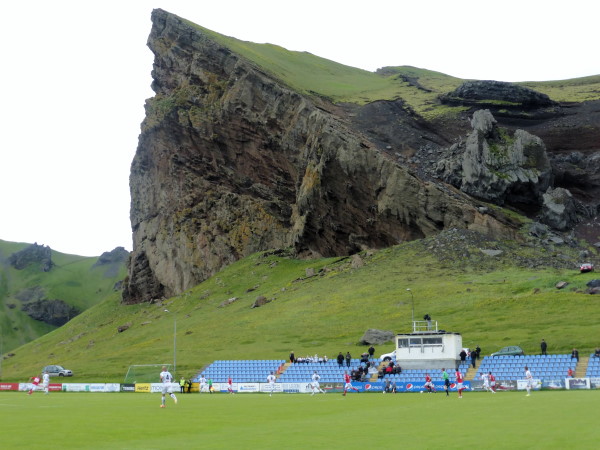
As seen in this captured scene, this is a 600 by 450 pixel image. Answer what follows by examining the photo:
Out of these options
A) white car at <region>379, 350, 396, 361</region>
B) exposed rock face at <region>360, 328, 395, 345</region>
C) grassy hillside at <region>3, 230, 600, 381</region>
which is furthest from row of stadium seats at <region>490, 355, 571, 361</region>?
exposed rock face at <region>360, 328, 395, 345</region>

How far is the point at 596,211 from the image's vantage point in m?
118

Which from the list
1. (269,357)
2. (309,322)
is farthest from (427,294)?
(269,357)

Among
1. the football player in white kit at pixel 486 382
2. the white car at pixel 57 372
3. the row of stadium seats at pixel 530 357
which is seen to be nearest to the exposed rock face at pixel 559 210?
the row of stadium seats at pixel 530 357

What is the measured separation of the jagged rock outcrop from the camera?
118750 millimetres

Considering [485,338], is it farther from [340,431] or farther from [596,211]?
[596,211]

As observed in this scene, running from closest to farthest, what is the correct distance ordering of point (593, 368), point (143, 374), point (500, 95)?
point (593, 368) < point (143, 374) < point (500, 95)

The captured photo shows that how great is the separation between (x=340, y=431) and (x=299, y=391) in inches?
1476

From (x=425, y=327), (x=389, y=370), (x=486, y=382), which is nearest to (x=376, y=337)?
(x=425, y=327)

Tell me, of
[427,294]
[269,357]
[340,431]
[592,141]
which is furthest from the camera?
[592,141]

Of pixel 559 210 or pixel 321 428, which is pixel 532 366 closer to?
pixel 321 428

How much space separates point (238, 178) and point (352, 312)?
67.4 m

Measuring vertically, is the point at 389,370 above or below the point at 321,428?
below

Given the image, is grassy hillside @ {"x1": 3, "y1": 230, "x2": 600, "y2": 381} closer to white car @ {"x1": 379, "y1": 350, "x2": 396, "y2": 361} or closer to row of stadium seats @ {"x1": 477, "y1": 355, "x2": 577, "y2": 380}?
row of stadium seats @ {"x1": 477, "y1": 355, "x2": 577, "y2": 380}

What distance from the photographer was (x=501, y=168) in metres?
121
